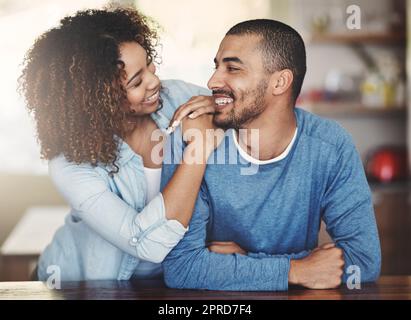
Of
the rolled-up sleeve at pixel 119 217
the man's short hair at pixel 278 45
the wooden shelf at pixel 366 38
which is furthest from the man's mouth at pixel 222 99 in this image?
the wooden shelf at pixel 366 38

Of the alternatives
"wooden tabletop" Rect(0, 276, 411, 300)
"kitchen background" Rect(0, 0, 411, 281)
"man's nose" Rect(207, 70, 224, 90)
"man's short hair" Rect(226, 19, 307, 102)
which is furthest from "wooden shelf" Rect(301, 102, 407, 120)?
"wooden tabletop" Rect(0, 276, 411, 300)

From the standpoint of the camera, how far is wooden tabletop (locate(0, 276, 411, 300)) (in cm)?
131

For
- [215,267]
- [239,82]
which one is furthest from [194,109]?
[215,267]

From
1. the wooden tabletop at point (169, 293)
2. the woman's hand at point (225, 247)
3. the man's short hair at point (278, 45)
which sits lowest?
the wooden tabletop at point (169, 293)

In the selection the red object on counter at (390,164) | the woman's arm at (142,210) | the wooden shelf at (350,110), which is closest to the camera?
the woman's arm at (142,210)

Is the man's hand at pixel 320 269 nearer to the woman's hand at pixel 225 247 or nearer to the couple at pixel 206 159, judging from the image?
the couple at pixel 206 159

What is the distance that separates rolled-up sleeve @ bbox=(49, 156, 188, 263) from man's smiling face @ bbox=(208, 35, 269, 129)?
249mm

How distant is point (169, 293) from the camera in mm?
1333

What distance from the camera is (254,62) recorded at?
1.32 metres

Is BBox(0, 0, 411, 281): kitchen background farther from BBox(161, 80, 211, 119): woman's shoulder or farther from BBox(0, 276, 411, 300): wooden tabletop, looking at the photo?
BBox(0, 276, 411, 300): wooden tabletop

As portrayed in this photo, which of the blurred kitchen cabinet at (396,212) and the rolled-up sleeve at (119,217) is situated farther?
the blurred kitchen cabinet at (396,212)

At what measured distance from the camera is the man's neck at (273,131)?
1.36 meters

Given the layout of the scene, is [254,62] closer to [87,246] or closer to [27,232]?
[87,246]
